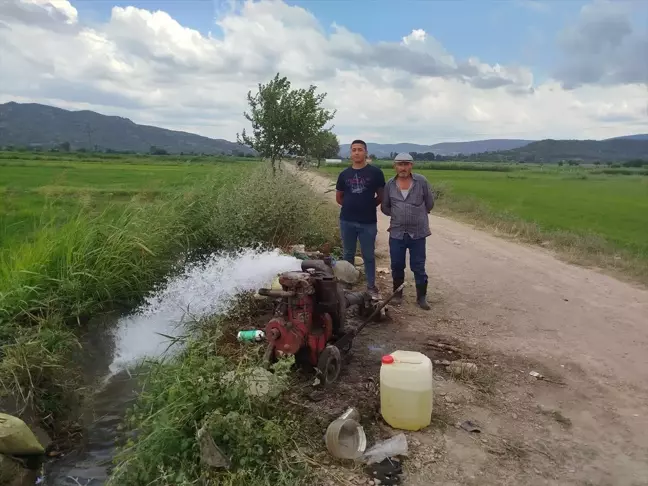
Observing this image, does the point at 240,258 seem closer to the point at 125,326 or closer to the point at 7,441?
the point at 125,326

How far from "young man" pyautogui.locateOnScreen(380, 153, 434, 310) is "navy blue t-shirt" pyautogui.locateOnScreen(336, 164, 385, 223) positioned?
17cm

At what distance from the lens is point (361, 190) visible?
234 inches

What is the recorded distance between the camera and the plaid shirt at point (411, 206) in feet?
19.2

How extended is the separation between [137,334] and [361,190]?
2.98 metres

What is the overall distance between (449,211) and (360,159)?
42.3 feet

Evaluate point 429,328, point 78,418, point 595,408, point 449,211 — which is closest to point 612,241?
point 449,211

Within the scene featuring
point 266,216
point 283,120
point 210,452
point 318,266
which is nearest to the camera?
point 210,452

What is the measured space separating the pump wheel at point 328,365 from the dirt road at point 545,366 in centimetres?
81

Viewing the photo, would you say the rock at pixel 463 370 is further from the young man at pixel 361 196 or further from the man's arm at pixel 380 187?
the man's arm at pixel 380 187

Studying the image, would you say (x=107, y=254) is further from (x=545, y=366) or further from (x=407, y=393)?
(x=545, y=366)

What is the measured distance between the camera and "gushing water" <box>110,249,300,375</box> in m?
5.61

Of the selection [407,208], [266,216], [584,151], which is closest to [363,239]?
[407,208]

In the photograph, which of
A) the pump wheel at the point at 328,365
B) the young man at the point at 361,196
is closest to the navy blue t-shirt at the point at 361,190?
the young man at the point at 361,196

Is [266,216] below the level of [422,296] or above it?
above
